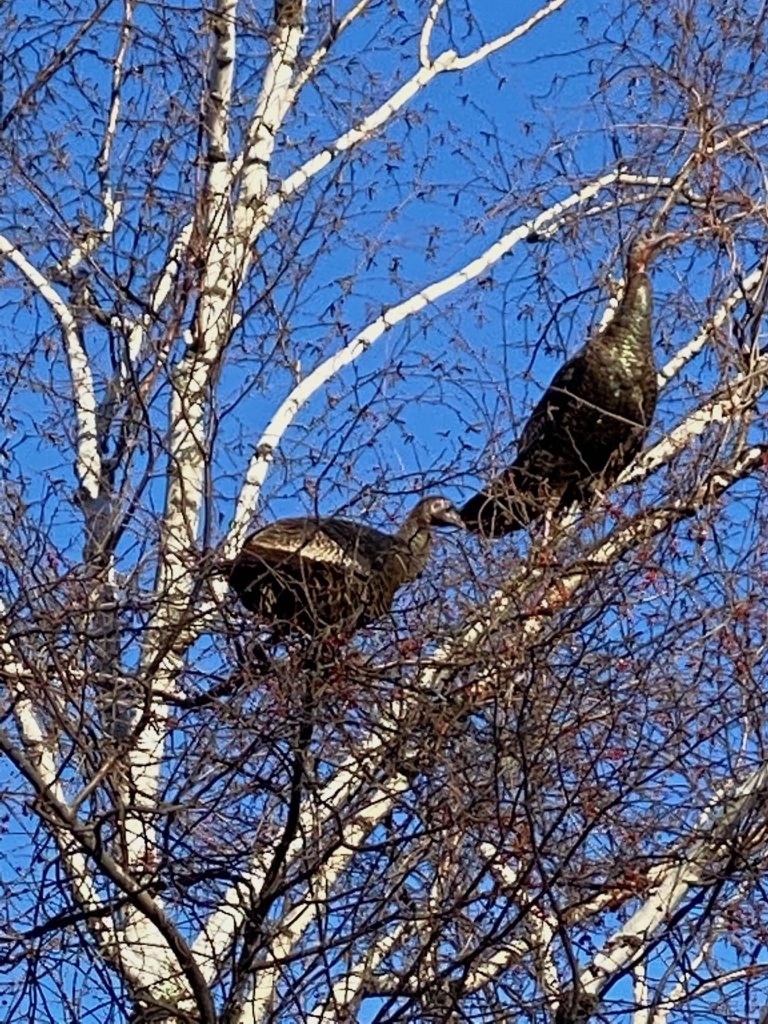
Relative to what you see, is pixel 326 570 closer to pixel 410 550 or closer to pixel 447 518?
pixel 410 550

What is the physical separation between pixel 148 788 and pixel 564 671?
4.62 feet

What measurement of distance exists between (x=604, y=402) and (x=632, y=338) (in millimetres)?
272

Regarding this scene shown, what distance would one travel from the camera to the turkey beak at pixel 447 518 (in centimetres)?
687

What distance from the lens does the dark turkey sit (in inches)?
Answer: 249

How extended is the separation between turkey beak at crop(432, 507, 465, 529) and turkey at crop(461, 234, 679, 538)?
0.45m

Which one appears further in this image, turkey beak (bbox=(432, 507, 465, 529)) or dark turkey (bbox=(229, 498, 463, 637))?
turkey beak (bbox=(432, 507, 465, 529))

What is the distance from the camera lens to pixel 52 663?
595 centimetres

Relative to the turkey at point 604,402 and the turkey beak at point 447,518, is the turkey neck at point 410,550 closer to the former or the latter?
the turkey beak at point 447,518

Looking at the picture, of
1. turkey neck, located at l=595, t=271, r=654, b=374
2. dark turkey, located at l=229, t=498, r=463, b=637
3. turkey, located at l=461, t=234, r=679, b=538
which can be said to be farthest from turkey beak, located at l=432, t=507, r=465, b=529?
turkey neck, located at l=595, t=271, r=654, b=374

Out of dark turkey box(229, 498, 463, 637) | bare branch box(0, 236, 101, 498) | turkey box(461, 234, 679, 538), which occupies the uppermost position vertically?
bare branch box(0, 236, 101, 498)

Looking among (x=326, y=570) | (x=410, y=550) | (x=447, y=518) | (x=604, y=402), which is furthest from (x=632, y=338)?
(x=326, y=570)

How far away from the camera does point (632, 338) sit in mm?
8133

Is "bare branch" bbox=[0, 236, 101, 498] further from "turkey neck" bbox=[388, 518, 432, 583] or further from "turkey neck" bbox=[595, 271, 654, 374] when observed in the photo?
"turkey neck" bbox=[595, 271, 654, 374]

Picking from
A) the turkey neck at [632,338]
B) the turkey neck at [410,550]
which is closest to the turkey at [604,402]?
the turkey neck at [632,338]
